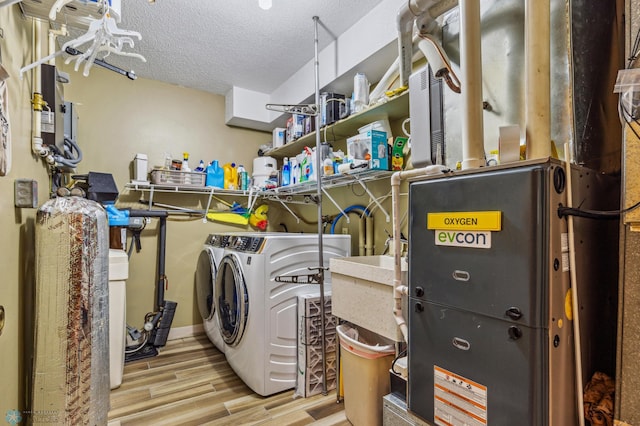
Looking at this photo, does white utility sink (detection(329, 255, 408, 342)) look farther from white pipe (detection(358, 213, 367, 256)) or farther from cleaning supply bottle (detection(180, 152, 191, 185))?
cleaning supply bottle (detection(180, 152, 191, 185))

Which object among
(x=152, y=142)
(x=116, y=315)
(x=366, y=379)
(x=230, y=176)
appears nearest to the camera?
(x=366, y=379)

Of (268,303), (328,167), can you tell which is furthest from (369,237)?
(268,303)

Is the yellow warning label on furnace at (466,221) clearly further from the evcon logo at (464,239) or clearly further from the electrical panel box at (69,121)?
the electrical panel box at (69,121)

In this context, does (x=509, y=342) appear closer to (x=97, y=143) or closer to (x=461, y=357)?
(x=461, y=357)

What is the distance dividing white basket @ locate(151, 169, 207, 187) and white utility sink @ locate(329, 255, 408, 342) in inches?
74.7

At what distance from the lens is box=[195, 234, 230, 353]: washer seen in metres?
2.61

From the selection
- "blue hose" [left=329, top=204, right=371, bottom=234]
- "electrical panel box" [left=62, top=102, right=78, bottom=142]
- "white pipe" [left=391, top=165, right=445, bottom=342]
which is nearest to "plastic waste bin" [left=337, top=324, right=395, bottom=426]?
"white pipe" [left=391, top=165, right=445, bottom=342]

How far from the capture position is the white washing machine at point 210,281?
2.61m

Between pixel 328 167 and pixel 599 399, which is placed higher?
pixel 328 167

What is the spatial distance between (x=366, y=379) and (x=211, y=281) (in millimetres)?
1661

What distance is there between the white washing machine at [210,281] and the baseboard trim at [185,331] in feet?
1.09

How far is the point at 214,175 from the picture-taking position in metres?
3.11

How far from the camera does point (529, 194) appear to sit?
0.72 meters

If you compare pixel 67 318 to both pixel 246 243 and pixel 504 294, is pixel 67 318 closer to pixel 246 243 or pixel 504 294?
pixel 246 243
